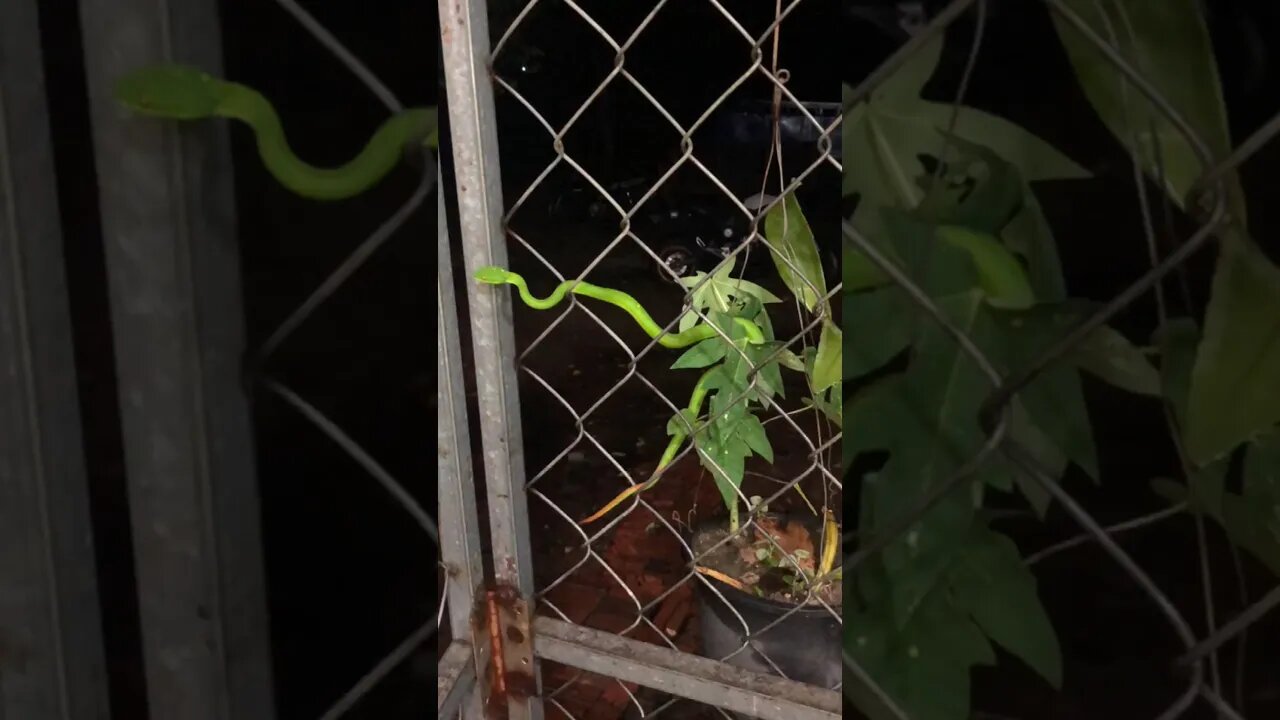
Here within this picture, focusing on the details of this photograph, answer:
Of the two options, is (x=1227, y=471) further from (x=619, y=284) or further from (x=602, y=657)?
(x=619, y=284)

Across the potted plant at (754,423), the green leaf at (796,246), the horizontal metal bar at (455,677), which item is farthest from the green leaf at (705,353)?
the horizontal metal bar at (455,677)

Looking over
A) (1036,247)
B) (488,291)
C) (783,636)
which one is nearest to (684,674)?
(783,636)

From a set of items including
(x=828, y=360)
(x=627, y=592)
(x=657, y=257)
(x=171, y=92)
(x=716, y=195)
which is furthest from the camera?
(x=716, y=195)

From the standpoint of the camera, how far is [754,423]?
115cm

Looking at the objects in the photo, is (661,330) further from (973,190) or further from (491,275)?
(973,190)

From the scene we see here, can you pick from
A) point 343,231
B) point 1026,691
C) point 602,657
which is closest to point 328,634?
point 343,231

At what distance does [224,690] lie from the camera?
0.33 m

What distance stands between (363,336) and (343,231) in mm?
36

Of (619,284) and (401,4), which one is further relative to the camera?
(619,284)

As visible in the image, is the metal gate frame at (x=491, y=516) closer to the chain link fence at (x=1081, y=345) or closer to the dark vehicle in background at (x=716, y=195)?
the chain link fence at (x=1081, y=345)

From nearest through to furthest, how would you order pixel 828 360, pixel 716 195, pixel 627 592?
pixel 828 360, pixel 627 592, pixel 716 195

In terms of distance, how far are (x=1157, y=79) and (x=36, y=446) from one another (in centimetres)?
34

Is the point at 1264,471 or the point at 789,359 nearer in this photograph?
the point at 1264,471

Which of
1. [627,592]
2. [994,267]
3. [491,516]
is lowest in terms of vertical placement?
[627,592]
